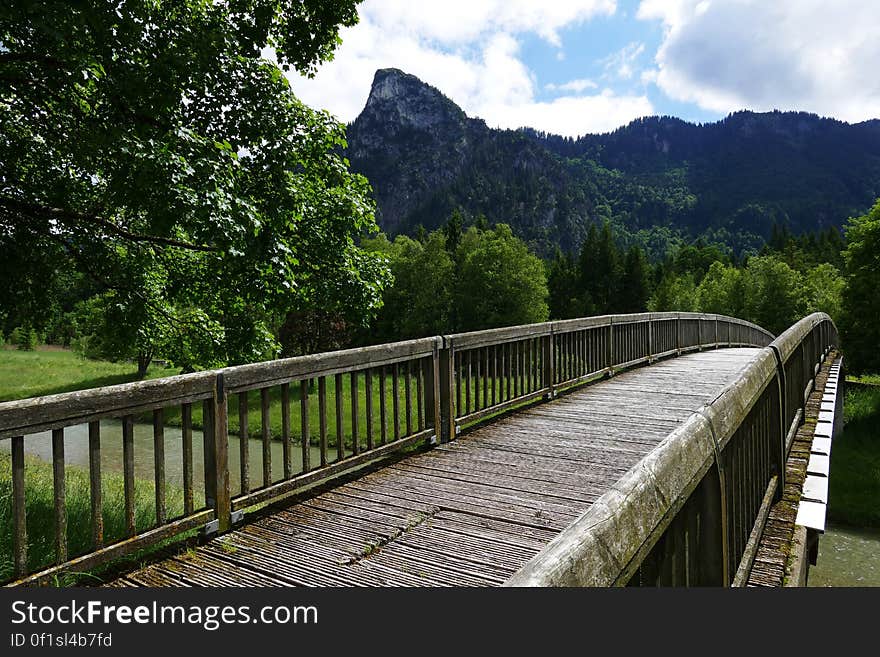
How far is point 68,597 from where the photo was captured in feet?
9.52

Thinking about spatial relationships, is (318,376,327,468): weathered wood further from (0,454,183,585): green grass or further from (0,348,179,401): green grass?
(0,348,179,401): green grass

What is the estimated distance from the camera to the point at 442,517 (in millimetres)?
4363

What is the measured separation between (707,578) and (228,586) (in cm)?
246

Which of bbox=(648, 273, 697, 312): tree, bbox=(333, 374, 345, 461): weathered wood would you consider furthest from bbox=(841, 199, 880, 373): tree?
bbox=(333, 374, 345, 461): weathered wood

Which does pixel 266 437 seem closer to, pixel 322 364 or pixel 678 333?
pixel 322 364

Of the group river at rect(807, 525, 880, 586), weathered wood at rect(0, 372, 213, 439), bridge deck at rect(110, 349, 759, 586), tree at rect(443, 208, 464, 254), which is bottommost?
river at rect(807, 525, 880, 586)

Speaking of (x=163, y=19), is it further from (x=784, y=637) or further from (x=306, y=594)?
(x=784, y=637)

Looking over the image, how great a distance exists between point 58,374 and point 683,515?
166 ft

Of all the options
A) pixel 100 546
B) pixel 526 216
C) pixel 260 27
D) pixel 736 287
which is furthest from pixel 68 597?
pixel 526 216

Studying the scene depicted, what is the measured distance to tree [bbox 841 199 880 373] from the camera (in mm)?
31719

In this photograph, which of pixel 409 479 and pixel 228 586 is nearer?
pixel 228 586

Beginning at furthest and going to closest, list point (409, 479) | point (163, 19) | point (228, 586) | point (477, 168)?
1. point (477, 168)
2. point (163, 19)
3. point (409, 479)
4. point (228, 586)

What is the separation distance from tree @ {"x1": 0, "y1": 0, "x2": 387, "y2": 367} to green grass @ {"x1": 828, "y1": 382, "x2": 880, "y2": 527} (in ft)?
68.3

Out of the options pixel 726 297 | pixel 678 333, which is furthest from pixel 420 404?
pixel 726 297
